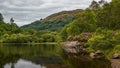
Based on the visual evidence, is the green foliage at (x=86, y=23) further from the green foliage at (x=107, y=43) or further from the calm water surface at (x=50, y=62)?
the green foliage at (x=107, y=43)

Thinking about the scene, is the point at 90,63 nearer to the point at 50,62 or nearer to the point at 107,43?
the point at 50,62

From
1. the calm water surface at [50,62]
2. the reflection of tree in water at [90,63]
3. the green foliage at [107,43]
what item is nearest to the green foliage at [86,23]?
the calm water surface at [50,62]

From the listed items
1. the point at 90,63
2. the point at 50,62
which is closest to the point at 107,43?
the point at 50,62

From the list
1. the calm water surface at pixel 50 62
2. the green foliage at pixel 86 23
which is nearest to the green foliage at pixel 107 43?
the calm water surface at pixel 50 62

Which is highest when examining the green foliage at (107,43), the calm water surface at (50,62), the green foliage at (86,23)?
the green foliage at (86,23)

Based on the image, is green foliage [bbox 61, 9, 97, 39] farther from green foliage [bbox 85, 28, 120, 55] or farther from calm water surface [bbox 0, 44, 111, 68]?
green foliage [bbox 85, 28, 120, 55]

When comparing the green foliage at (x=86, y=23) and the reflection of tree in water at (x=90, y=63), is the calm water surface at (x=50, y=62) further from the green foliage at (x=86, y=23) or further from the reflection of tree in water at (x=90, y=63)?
the green foliage at (x=86, y=23)

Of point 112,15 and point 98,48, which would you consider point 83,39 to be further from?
point 98,48

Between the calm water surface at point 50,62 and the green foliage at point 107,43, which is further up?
the green foliage at point 107,43

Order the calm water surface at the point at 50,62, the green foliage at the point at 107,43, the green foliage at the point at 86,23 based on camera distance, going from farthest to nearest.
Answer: the green foliage at the point at 86,23 < the green foliage at the point at 107,43 < the calm water surface at the point at 50,62

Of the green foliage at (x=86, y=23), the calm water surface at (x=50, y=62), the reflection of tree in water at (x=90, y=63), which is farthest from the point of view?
the green foliage at (x=86, y=23)

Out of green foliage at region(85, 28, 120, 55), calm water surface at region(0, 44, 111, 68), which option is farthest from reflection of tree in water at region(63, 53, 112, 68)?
green foliage at region(85, 28, 120, 55)

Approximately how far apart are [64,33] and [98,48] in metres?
96.8

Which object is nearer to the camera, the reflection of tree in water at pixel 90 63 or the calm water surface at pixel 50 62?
the reflection of tree in water at pixel 90 63
